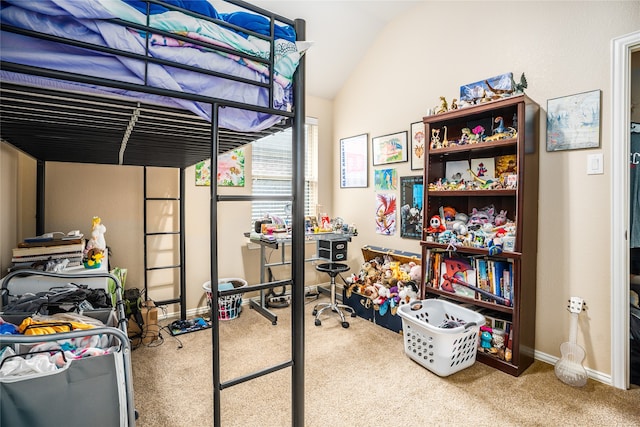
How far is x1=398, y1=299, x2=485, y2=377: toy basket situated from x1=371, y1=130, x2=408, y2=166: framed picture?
1.63 m

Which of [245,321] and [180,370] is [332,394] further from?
[245,321]

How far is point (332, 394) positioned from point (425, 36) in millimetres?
3324

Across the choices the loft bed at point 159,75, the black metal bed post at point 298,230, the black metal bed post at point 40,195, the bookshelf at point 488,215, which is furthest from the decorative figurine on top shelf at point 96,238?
the bookshelf at point 488,215

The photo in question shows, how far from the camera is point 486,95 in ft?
7.86

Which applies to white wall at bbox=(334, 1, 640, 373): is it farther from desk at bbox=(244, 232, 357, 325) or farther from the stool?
desk at bbox=(244, 232, 357, 325)

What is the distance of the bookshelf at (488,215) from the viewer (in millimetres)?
2180

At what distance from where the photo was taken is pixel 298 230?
139 cm

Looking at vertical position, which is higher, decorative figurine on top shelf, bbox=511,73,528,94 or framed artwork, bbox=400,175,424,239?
decorative figurine on top shelf, bbox=511,73,528,94

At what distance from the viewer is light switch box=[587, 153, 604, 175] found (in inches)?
82.0

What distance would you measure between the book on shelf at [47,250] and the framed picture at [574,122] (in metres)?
3.44

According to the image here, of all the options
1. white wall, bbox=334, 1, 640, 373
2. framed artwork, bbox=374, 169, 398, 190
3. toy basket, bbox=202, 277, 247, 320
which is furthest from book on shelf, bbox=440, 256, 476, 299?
toy basket, bbox=202, 277, 247, 320

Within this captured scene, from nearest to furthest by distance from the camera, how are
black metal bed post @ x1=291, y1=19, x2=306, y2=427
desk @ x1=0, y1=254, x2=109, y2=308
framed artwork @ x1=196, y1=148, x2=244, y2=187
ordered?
black metal bed post @ x1=291, y1=19, x2=306, y2=427 < desk @ x1=0, y1=254, x2=109, y2=308 < framed artwork @ x1=196, y1=148, x2=244, y2=187

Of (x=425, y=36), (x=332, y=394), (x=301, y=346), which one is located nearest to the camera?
(x=301, y=346)

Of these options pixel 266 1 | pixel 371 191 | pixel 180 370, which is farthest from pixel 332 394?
pixel 266 1
